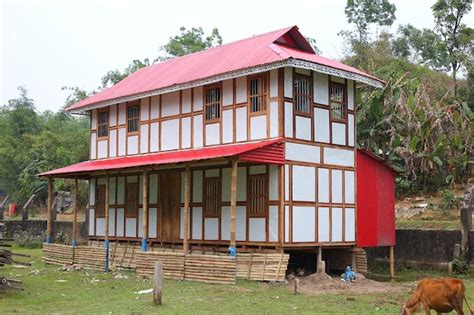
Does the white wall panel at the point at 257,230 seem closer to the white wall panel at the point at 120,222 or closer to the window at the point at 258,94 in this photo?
the window at the point at 258,94

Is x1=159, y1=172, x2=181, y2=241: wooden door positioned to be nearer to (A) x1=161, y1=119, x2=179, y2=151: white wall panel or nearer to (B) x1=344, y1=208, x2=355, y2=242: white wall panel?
(A) x1=161, y1=119, x2=179, y2=151: white wall panel

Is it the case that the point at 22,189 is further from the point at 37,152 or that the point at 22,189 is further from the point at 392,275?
the point at 392,275

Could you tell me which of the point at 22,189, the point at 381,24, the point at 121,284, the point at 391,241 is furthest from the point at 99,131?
the point at 381,24

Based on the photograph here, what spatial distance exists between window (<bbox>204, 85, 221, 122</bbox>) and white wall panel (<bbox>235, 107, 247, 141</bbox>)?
0.92m

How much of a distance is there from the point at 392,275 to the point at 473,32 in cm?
1945

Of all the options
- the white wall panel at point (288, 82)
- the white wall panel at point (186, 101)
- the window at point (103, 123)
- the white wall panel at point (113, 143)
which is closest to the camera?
the white wall panel at point (288, 82)

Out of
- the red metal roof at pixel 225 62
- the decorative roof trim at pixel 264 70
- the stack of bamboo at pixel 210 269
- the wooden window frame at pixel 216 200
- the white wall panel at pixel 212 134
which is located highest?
the red metal roof at pixel 225 62

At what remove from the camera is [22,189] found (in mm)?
45281

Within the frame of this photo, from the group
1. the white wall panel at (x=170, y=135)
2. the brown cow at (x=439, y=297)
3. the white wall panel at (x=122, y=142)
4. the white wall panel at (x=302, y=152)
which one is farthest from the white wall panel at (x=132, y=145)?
the brown cow at (x=439, y=297)

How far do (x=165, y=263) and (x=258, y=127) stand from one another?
493cm

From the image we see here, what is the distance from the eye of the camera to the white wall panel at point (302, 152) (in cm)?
1961

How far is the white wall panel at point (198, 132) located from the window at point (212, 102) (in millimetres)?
405

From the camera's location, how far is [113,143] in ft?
84.6

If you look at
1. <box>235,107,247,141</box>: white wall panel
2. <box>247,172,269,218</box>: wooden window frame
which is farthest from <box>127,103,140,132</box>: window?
<box>247,172,269,218</box>: wooden window frame
